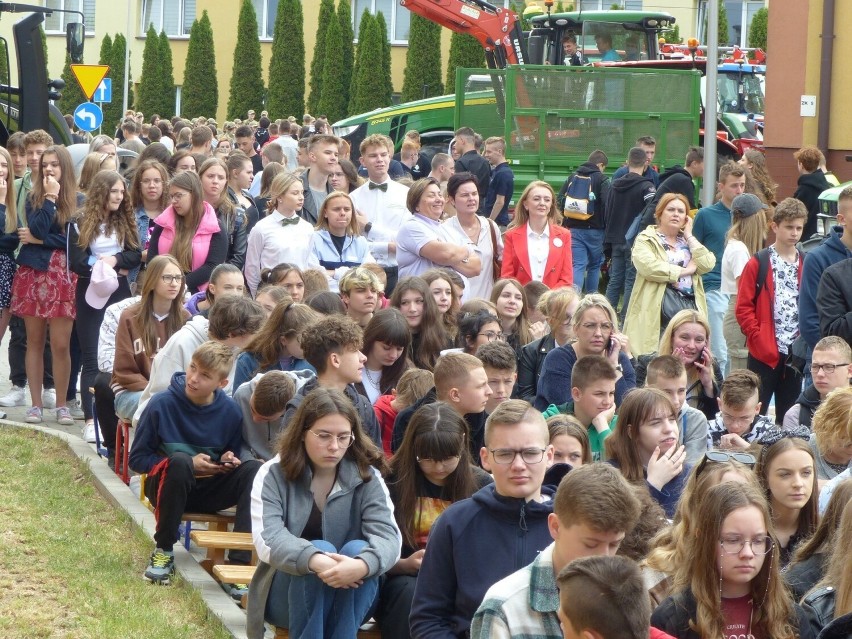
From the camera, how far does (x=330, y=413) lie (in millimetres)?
5730

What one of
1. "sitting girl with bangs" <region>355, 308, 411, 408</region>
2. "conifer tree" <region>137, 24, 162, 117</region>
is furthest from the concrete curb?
"conifer tree" <region>137, 24, 162, 117</region>

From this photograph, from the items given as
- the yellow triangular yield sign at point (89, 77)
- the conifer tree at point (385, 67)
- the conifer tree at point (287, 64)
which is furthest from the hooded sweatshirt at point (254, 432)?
the conifer tree at point (287, 64)

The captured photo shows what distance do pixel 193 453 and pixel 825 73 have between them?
1566 centimetres

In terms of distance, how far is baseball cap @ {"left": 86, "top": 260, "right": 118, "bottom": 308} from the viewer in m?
9.88

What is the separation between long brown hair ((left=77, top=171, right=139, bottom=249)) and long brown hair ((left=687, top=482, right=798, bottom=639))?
6630mm

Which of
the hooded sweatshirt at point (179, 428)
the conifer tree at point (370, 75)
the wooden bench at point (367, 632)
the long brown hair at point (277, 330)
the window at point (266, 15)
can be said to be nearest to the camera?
the wooden bench at point (367, 632)

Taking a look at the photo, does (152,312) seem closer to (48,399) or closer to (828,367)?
(48,399)

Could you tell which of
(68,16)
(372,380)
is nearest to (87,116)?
(372,380)

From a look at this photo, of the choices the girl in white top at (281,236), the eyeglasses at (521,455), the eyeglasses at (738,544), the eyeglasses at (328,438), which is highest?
the girl in white top at (281,236)

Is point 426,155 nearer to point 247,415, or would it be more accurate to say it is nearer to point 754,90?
point 754,90

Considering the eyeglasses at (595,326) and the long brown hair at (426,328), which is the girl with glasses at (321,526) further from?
the long brown hair at (426,328)

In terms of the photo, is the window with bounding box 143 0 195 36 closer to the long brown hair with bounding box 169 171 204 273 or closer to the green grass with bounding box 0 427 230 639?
the long brown hair with bounding box 169 171 204 273

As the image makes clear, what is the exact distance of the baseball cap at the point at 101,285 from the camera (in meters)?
9.88

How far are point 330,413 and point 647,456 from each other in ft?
4.92
